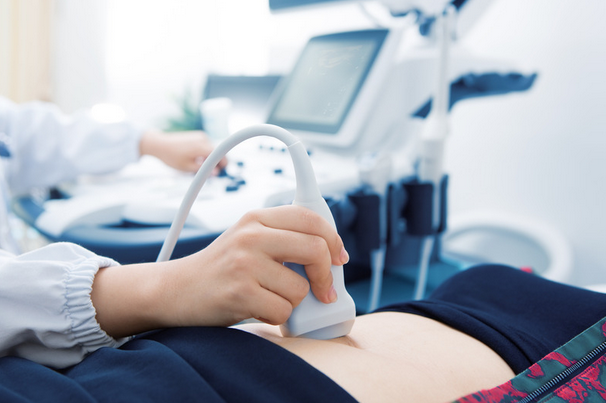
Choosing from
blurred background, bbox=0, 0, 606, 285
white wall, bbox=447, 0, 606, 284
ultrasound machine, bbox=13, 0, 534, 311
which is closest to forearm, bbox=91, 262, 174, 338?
ultrasound machine, bbox=13, 0, 534, 311

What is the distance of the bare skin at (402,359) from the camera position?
0.33m

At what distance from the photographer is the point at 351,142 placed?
886mm

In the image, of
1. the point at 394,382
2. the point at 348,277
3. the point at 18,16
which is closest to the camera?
the point at 394,382

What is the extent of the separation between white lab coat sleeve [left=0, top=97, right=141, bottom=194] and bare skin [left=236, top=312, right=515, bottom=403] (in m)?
0.73

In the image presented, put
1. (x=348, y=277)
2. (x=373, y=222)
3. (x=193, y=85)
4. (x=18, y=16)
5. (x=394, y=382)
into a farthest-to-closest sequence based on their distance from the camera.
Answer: (x=193, y=85) → (x=18, y=16) → (x=348, y=277) → (x=373, y=222) → (x=394, y=382)

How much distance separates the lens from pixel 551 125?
3.91 feet

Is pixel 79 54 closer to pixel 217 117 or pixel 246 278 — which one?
pixel 217 117

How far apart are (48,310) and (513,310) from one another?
0.45 meters

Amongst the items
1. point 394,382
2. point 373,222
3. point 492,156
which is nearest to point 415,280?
point 373,222

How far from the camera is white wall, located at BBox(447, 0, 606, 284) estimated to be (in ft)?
3.59

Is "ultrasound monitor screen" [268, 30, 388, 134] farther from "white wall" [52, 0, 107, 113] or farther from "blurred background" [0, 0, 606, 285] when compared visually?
"white wall" [52, 0, 107, 113]

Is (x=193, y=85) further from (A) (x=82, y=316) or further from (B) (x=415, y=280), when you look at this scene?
(A) (x=82, y=316)

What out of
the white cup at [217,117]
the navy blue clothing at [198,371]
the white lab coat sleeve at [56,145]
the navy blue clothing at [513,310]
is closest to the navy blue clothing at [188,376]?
the navy blue clothing at [198,371]

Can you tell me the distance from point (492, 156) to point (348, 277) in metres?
0.64
